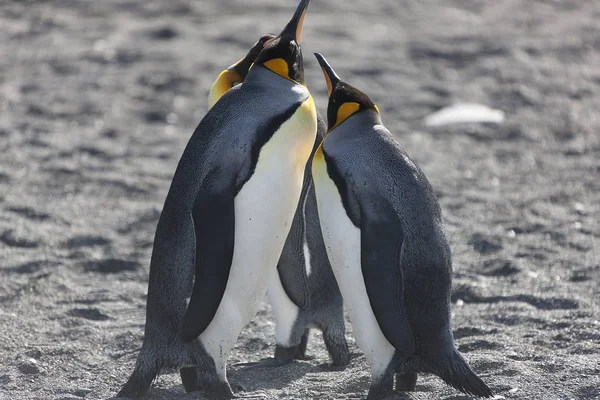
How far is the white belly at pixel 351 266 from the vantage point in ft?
11.8

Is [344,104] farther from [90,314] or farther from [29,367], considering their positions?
[90,314]

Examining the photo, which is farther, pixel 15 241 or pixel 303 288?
pixel 15 241

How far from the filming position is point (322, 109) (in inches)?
313

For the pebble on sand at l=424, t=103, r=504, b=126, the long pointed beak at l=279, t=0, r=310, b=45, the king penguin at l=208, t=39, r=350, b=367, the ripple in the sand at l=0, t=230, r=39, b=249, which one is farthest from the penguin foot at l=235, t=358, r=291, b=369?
the pebble on sand at l=424, t=103, r=504, b=126

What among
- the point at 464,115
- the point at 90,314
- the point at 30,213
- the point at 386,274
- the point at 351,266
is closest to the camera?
the point at 386,274

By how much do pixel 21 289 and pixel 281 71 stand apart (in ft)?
6.76

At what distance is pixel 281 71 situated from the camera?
12.7 feet

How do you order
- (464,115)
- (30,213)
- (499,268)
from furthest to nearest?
(464,115), (30,213), (499,268)

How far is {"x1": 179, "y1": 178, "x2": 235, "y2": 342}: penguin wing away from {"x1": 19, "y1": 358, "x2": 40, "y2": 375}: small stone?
2.77ft

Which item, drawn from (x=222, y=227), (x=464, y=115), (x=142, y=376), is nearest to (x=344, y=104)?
(x=222, y=227)

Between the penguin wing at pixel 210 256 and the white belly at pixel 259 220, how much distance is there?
0.08 meters

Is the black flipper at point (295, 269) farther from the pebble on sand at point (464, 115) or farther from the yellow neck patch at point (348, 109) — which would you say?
the pebble on sand at point (464, 115)

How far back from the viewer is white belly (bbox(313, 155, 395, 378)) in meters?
3.61

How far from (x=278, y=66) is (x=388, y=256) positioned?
92 centimetres
